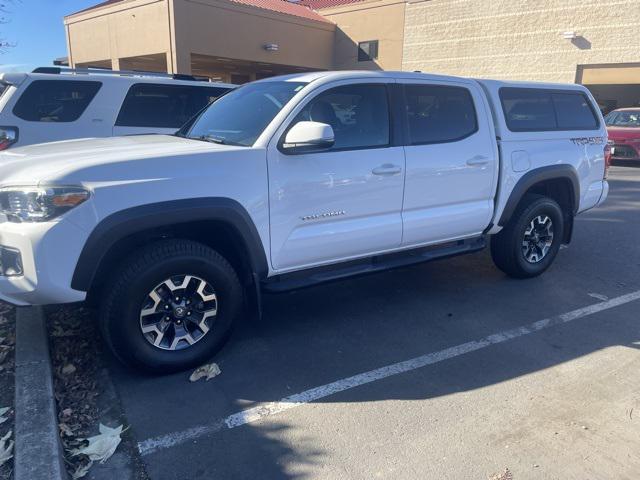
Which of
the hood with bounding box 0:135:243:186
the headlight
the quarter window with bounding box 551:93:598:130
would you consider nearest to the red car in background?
the quarter window with bounding box 551:93:598:130

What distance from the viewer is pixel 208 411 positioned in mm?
3170

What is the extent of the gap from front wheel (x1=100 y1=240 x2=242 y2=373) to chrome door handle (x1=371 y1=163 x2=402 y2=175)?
1.35 m

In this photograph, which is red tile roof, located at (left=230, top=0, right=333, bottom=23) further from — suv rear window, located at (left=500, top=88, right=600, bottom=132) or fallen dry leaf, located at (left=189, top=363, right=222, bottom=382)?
fallen dry leaf, located at (left=189, top=363, right=222, bottom=382)

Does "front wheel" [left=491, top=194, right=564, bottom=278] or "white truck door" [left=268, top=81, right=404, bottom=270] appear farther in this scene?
Answer: "front wheel" [left=491, top=194, right=564, bottom=278]

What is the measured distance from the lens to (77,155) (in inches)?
132

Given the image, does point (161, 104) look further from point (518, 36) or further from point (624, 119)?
point (518, 36)

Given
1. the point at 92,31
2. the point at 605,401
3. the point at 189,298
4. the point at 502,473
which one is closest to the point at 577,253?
the point at 605,401

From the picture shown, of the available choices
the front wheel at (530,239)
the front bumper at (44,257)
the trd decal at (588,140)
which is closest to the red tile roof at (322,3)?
the trd decal at (588,140)

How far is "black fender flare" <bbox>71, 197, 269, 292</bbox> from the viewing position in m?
3.05

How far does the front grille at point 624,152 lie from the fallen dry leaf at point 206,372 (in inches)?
559

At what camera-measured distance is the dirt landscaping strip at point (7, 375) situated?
2.61m

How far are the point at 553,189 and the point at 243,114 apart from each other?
3.53 metres

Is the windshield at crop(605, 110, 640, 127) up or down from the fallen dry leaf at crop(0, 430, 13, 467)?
up

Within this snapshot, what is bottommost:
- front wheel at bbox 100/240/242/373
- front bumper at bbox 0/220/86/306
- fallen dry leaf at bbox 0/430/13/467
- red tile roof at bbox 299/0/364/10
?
fallen dry leaf at bbox 0/430/13/467
